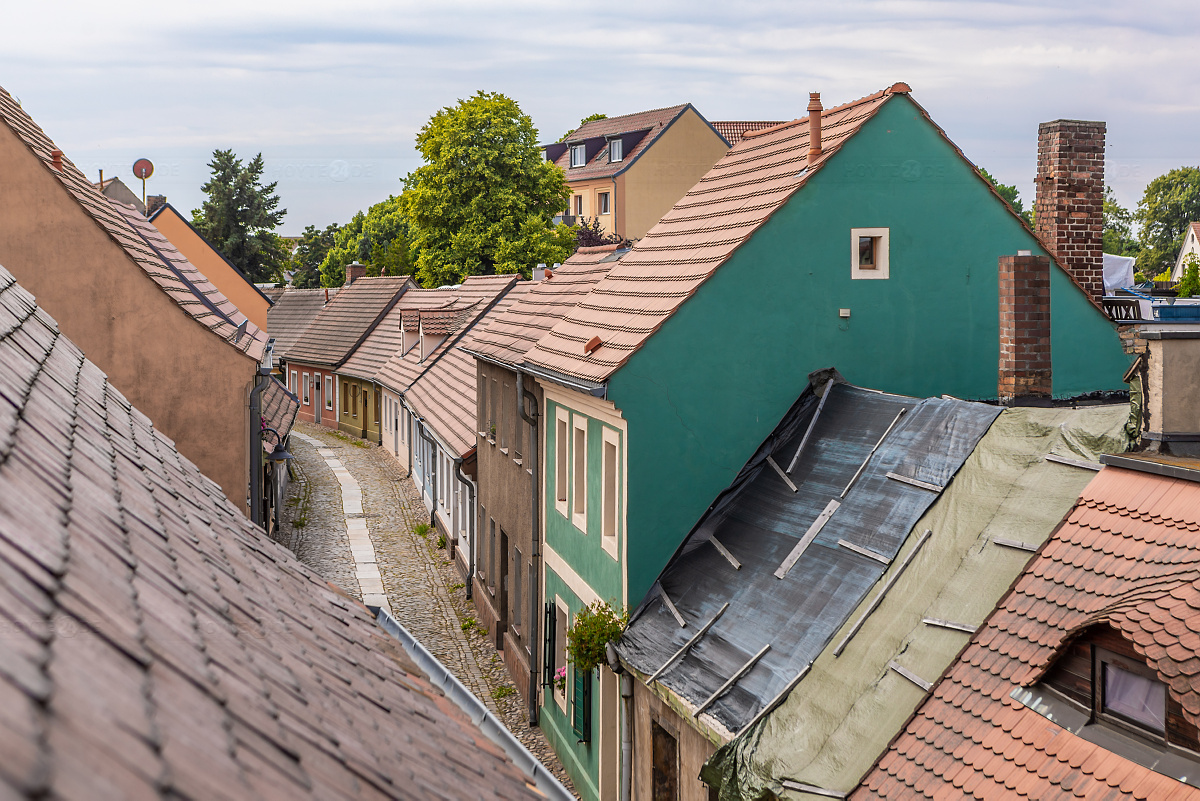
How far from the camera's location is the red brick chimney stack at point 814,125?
12.6m

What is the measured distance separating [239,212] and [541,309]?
55313mm

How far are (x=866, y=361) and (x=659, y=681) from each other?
185 inches

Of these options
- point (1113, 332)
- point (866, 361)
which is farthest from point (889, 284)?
point (1113, 332)

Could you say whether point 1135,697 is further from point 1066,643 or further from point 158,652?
point 158,652

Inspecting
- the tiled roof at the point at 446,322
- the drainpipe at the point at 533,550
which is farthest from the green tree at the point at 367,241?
the drainpipe at the point at 533,550

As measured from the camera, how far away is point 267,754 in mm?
2484

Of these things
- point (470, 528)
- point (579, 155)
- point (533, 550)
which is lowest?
point (470, 528)

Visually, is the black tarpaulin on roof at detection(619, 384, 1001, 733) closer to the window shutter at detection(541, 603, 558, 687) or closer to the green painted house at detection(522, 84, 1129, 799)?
the green painted house at detection(522, 84, 1129, 799)

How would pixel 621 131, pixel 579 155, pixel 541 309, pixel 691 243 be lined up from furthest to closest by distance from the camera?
pixel 579 155 < pixel 621 131 < pixel 541 309 < pixel 691 243

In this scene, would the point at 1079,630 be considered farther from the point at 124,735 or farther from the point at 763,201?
the point at 763,201

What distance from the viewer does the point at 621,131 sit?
69562 millimetres

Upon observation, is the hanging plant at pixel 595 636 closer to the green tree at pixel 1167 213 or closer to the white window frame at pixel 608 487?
the white window frame at pixel 608 487

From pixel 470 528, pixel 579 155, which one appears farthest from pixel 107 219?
pixel 579 155

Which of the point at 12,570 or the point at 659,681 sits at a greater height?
the point at 12,570
